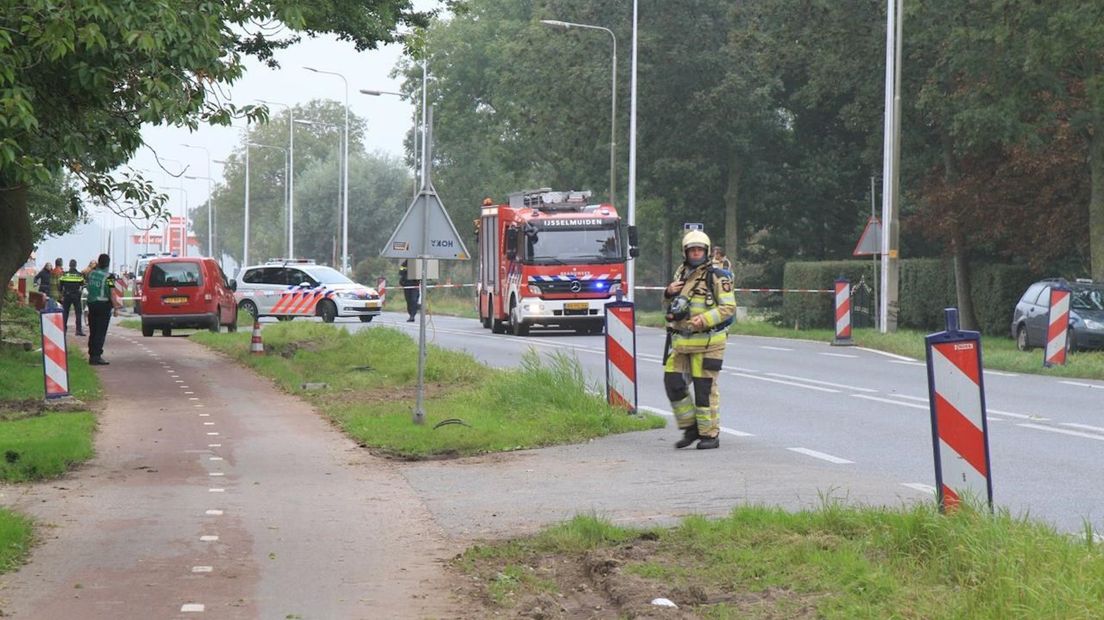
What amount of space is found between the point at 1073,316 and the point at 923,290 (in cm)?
1294

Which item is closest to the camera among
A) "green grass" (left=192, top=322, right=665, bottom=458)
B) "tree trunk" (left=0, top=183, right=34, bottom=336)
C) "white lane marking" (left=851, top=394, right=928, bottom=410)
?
"green grass" (left=192, top=322, right=665, bottom=458)

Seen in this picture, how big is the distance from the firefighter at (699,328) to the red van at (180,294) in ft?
83.9

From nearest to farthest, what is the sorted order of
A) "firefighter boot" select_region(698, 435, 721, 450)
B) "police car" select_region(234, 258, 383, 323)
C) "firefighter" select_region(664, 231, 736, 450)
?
"firefighter" select_region(664, 231, 736, 450), "firefighter boot" select_region(698, 435, 721, 450), "police car" select_region(234, 258, 383, 323)

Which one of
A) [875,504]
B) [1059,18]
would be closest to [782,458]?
[875,504]

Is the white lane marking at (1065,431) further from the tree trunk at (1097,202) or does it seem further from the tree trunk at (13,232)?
the tree trunk at (1097,202)

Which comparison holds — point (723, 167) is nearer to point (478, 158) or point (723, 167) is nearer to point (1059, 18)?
point (1059, 18)

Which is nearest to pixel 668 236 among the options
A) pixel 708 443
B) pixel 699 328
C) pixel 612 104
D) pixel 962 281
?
pixel 612 104

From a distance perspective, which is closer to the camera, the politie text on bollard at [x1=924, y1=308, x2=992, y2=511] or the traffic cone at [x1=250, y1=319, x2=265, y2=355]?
the politie text on bollard at [x1=924, y1=308, x2=992, y2=511]

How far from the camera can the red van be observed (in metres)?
38.5

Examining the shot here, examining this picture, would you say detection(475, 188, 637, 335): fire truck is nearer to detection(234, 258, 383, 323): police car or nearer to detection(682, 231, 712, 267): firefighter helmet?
detection(234, 258, 383, 323): police car

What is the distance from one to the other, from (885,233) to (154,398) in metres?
18.8

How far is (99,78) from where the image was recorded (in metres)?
10.6

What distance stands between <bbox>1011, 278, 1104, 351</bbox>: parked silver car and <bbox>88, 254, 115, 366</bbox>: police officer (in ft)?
52.4

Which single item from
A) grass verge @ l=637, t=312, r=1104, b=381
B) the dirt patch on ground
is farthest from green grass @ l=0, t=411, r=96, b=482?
grass verge @ l=637, t=312, r=1104, b=381
